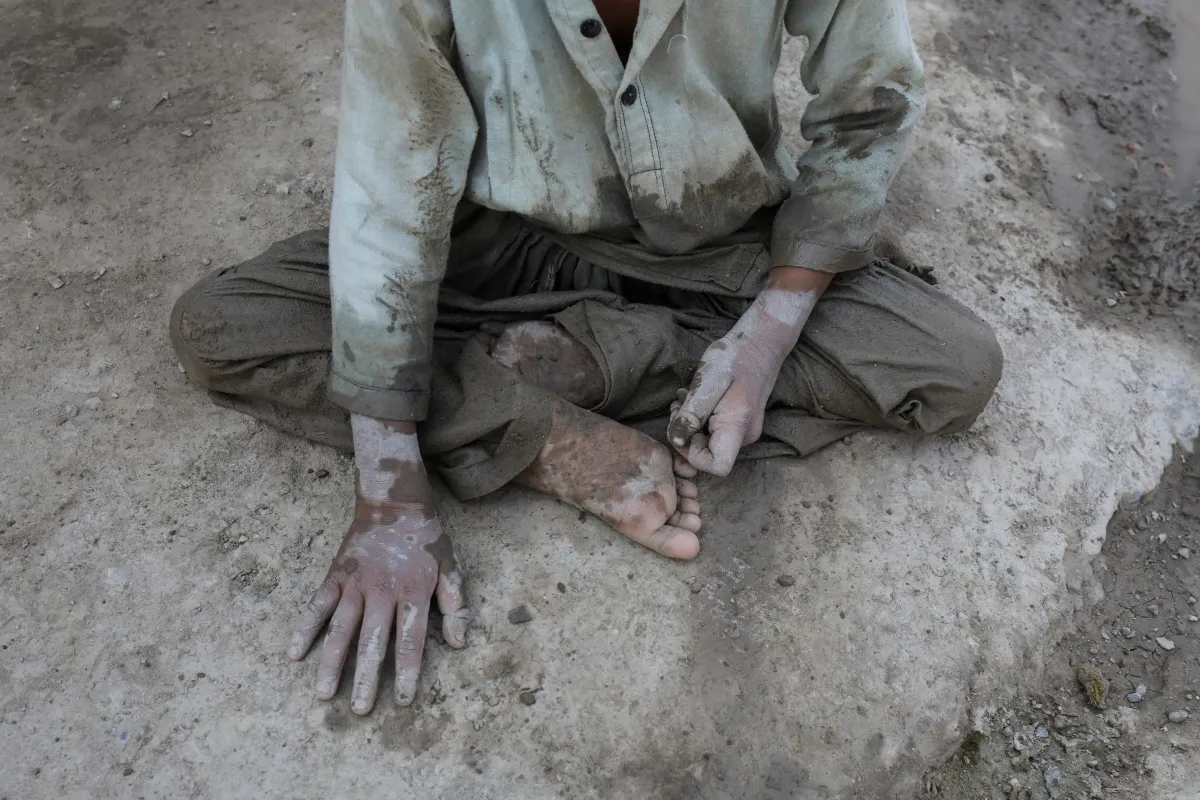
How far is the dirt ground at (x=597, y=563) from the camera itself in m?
1.46

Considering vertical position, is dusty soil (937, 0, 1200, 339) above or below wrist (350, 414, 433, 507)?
above

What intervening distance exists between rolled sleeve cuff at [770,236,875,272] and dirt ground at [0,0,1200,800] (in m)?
0.36

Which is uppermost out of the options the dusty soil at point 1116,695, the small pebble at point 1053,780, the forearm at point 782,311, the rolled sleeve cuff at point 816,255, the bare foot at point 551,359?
the rolled sleeve cuff at point 816,255

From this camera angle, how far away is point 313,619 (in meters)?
1.52

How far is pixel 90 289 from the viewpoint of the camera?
206 cm

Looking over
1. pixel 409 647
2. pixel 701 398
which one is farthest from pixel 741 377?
pixel 409 647

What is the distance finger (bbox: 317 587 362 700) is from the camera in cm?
146

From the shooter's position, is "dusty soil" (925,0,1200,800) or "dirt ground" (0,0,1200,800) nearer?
"dirt ground" (0,0,1200,800)

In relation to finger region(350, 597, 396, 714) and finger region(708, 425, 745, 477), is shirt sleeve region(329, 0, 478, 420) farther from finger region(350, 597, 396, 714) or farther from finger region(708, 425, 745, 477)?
finger region(708, 425, 745, 477)

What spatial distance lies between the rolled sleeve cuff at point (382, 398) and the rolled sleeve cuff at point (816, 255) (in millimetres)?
685

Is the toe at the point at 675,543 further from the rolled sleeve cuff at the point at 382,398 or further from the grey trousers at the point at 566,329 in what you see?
the rolled sleeve cuff at the point at 382,398

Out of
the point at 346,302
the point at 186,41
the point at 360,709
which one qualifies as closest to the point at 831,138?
the point at 346,302

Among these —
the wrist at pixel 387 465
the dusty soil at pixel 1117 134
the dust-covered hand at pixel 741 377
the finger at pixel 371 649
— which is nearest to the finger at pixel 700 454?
the dust-covered hand at pixel 741 377

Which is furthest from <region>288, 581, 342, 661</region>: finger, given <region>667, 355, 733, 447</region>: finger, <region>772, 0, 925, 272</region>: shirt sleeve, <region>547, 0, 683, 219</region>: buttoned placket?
<region>772, 0, 925, 272</region>: shirt sleeve
